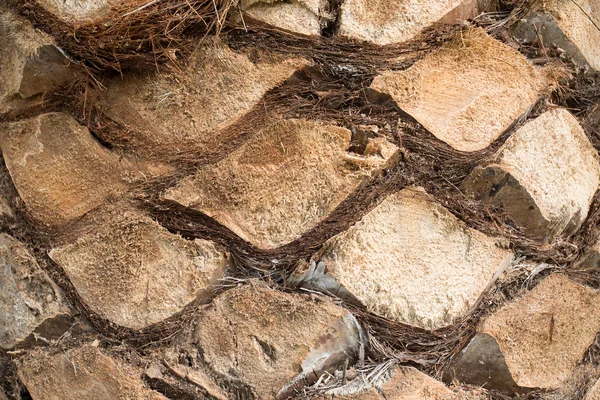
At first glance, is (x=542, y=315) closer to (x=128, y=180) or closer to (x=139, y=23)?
(x=128, y=180)

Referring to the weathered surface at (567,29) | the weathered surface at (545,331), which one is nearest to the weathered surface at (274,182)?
the weathered surface at (545,331)

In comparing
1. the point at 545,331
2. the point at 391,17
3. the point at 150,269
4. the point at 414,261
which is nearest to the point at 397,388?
the point at 414,261

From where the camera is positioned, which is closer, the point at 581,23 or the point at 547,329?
the point at 547,329

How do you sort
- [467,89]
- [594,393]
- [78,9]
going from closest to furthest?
[78,9]
[467,89]
[594,393]

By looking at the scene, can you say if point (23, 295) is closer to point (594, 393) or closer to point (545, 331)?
point (545, 331)

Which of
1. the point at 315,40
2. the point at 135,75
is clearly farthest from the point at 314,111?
the point at 135,75

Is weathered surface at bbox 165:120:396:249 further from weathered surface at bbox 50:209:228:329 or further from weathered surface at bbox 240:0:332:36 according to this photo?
weathered surface at bbox 240:0:332:36
